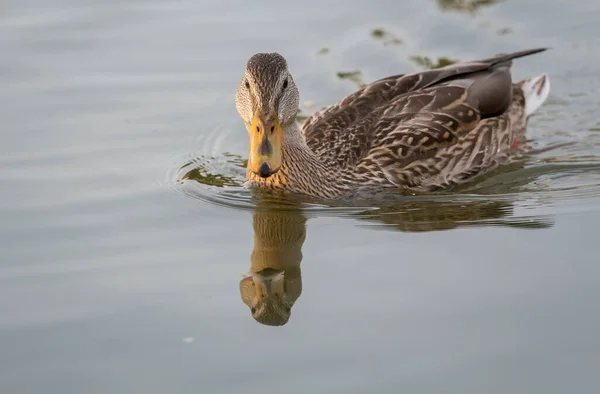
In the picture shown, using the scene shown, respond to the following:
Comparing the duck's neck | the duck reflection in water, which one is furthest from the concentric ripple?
the duck's neck

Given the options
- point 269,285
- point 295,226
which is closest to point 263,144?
point 295,226

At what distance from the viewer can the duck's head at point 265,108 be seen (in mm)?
8148

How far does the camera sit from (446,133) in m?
9.72

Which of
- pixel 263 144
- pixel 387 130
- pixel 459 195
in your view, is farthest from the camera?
pixel 387 130

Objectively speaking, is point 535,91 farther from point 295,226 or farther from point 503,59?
point 295,226

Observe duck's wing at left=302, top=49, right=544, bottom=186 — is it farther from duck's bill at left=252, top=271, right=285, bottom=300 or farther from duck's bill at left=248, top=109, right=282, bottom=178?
duck's bill at left=252, top=271, right=285, bottom=300

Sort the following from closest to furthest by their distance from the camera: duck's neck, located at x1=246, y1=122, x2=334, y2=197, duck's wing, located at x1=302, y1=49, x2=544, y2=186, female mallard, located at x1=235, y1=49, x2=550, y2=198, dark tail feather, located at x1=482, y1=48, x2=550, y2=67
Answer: female mallard, located at x1=235, y1=49, x2=550, y2=198
duck's neck, located at x1=246, y1=122, x2=334, y2=197
duck's wing, located at x1=302, y1=49, x2=544, y2=186
dark tail feather, located at x1=482, y1=48, x2=550, y2=67

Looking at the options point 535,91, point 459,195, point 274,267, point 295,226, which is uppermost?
point 535,91

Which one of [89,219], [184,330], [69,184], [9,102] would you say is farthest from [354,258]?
[9,102]

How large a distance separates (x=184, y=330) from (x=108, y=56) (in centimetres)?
565

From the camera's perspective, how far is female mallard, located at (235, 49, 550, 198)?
8.25m

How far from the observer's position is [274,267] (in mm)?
7559

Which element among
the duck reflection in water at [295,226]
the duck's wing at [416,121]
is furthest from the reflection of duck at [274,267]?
the duck's wing at [416,121]

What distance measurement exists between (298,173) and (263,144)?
Answer: 0.82 meters
